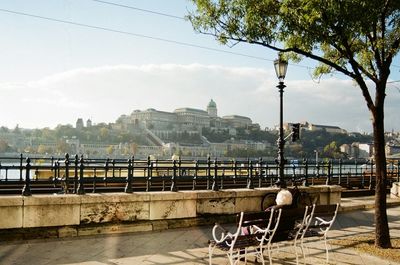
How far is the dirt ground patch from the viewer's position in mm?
7777

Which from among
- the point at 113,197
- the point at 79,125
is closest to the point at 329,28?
the point at 113,197

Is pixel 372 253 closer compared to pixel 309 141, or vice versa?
pixel 372 253

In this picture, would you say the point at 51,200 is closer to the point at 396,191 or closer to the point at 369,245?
the point at 369,245

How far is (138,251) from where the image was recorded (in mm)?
7629

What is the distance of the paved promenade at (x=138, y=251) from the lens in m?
6.96

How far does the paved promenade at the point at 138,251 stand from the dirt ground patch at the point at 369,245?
0.28 m

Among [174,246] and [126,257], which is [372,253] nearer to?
[174,246]

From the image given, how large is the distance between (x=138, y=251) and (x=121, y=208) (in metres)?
1.77

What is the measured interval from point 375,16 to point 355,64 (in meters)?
1.03

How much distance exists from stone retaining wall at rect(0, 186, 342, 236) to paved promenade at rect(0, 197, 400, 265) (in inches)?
14.0

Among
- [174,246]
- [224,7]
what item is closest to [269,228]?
[174,246]

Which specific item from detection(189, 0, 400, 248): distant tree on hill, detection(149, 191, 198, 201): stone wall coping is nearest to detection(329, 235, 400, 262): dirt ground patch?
detection(189, 0, 400, 248): distant tree on hill

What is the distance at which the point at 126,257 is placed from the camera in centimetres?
716

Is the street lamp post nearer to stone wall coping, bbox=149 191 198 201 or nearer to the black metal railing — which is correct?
the black metal railing
